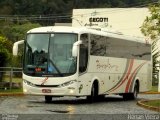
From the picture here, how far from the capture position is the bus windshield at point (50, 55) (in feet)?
80.9

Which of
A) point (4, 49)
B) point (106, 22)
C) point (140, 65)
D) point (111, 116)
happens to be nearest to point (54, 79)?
point (111, 116)

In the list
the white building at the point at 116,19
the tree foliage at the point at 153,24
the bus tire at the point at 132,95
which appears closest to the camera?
the tree foliage at the point at 153,24

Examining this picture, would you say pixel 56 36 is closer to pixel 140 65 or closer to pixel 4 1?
pixel 140 65

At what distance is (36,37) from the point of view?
2545cm

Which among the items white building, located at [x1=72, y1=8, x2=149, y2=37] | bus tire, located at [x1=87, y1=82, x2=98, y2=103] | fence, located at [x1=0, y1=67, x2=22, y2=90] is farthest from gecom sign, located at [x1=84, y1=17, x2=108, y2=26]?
bus tire, located at [x1=87, y1=82, x2=98, y2=103]

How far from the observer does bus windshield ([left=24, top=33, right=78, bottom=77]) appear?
24.7m

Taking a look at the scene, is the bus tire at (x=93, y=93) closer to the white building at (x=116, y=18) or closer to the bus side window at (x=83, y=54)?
the bus side window at (x=83, y=54)

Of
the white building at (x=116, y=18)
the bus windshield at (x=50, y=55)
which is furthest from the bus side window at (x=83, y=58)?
the white building at (x=116, y=18)

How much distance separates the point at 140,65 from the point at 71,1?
102637 mm

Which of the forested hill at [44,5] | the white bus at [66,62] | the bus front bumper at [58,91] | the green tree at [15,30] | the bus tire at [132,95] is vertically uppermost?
the forested hill at [44,5]

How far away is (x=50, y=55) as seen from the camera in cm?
2483

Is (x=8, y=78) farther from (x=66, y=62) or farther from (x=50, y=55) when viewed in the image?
(x=66, y=62)

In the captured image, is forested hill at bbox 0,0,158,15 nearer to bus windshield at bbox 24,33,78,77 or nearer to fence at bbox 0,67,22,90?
fence at bbox 0,67,22,90

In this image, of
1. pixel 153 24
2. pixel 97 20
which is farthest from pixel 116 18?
pixel 153 24
